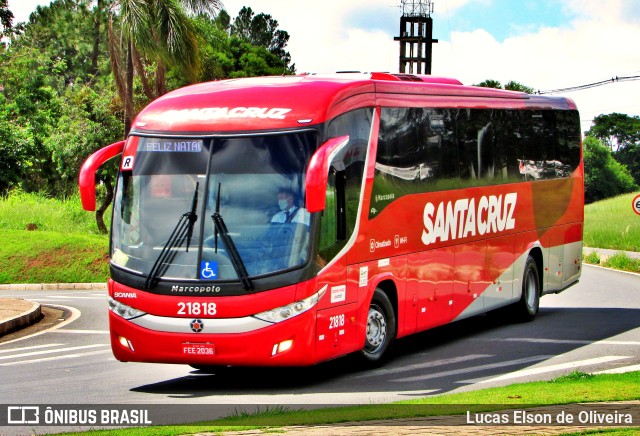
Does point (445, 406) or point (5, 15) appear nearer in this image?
point (445, 406)

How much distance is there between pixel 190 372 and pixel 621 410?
264 inches

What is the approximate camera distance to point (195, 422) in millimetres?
9656

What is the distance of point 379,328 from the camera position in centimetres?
1400

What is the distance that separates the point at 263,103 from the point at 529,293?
8621mm

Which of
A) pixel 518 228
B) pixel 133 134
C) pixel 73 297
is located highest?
pixel 133 134

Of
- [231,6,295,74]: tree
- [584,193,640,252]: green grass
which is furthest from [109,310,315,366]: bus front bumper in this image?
[231,6,295,74]: tree

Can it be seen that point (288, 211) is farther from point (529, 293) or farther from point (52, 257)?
point (52, 257)

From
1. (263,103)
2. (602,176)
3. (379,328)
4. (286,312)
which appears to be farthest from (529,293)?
(602,176)

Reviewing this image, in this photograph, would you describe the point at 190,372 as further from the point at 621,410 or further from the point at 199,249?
the point at 621,410

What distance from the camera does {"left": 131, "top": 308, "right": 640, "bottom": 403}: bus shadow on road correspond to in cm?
1252

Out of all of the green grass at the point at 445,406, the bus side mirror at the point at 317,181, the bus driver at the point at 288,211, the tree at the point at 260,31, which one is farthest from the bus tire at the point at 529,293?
the tree at the point at 260,31

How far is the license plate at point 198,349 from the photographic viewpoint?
470 inches

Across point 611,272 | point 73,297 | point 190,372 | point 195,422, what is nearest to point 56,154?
point 73,297

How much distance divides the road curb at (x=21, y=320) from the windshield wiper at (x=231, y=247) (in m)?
9.11
